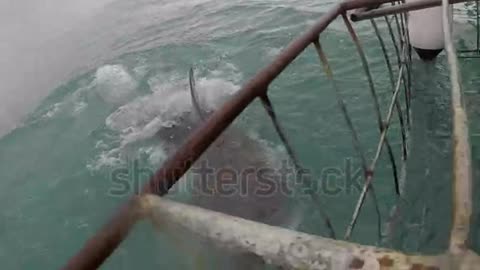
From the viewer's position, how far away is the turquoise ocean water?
4.15 m

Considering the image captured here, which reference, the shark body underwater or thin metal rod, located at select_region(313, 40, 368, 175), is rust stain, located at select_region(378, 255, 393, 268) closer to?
thin metal rod, located at select_region(313, 40, 368, 175)

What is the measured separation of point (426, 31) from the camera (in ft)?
18.4

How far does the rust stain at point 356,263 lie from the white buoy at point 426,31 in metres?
5.14

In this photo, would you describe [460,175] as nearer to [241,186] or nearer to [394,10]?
[394,10]

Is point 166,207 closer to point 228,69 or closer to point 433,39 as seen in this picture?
point 433,39

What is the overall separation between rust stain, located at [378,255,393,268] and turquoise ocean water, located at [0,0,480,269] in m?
2.04

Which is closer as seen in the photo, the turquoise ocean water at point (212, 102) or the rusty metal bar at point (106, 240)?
the rusty metal bar at point (106, 240)

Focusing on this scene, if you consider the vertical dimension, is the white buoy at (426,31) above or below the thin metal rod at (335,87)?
below

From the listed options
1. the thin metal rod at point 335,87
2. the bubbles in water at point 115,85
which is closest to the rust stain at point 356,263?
the thin metal rod at point 335,87

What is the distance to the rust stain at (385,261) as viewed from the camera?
2.53ft

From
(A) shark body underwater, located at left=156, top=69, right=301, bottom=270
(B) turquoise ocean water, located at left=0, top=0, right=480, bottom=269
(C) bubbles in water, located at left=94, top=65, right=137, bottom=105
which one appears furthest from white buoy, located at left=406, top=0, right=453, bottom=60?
(C) bubbles in water, located at left=94, top=65, right=137, bottom=105

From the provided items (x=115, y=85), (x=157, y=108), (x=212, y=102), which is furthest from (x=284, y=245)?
(x=115, y=85)

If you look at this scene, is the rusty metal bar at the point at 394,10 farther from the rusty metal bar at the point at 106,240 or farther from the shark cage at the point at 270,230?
the rusty metal bar at the point at 106,240

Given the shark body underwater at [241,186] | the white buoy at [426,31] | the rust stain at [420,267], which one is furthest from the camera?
the white buoy at [426,31]
